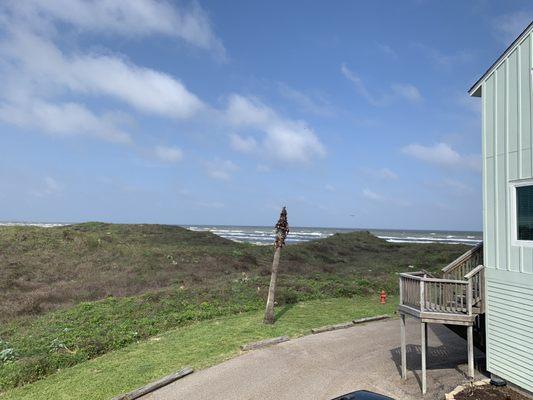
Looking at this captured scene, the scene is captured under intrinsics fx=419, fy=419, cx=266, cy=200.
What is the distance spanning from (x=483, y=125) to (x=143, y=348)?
13420mm

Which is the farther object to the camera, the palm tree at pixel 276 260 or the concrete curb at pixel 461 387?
the palm tree at pixel 276 260

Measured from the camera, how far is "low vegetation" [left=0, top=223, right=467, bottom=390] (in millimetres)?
16328

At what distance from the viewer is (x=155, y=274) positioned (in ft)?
100

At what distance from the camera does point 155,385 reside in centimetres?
1146

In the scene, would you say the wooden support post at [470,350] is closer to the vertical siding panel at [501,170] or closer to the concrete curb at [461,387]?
the concrete curb at [461,387]

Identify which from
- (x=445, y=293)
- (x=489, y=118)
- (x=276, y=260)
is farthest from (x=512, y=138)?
(x=276, y=260)

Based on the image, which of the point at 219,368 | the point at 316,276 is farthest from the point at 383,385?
the point at 316,276

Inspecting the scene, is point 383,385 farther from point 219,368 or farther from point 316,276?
point 316,276

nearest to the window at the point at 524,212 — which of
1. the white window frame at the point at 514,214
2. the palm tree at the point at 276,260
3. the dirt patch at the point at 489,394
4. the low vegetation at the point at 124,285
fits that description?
the white window frame at the point at 514,214

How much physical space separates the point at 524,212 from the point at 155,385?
34.4ft

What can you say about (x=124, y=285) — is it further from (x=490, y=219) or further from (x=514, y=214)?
(x=514, y=214)

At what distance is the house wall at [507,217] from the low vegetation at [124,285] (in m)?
12.5

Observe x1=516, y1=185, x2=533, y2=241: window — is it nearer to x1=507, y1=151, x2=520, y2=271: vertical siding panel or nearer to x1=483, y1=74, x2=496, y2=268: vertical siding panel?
x1=507, y1=151, x2=520, y2=271: vertical siding panel

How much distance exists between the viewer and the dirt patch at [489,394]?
32.6 ft
